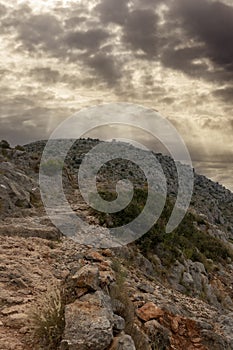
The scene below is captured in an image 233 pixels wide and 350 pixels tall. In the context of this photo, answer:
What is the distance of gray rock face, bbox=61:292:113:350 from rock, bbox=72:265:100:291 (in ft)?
1.38

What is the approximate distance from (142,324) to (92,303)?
297cm

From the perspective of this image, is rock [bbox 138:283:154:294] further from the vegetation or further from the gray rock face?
the gray rock face

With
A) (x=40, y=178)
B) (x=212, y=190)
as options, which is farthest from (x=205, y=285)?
(x=212, y=190)

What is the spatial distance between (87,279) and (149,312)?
3.36m

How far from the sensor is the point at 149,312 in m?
9.98

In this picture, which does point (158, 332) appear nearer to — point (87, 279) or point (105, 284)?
point (105, 284)

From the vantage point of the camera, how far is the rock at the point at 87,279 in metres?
7.23

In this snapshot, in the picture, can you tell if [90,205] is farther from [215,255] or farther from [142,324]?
[142,324]

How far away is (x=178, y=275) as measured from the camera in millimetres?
16797

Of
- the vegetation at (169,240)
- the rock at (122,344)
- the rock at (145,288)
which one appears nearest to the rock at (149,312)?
the rock at (145,288)

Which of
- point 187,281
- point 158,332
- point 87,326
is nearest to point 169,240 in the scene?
point 187,281

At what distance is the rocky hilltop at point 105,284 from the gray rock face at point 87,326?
0.02 metres

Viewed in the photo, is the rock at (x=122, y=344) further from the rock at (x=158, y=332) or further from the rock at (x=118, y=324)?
the rock at (x=158, y=332)

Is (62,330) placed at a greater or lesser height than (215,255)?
greater
